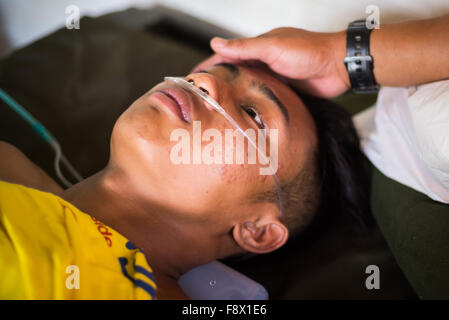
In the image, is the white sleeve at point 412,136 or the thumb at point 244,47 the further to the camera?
the thumb at point 244,47

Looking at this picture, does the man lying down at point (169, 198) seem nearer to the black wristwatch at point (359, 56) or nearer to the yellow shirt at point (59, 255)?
the yellow shirt at point (59, 255)

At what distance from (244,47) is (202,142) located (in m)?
0.39

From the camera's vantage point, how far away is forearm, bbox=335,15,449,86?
1057 millimetres

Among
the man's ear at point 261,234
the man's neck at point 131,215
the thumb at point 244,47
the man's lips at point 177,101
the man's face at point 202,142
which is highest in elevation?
the thumb at point 244,47

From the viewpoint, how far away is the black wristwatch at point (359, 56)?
1154 mm

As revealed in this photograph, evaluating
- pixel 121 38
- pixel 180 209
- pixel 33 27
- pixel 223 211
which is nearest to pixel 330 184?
pixel 223 211

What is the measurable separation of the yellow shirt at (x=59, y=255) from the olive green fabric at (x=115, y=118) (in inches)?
16.4

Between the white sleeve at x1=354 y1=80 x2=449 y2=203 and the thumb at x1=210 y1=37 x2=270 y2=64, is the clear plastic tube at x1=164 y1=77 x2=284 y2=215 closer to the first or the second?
the thumb at x1=210 y1=37 x2=270 y2=64

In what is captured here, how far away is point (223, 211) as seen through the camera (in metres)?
1.09

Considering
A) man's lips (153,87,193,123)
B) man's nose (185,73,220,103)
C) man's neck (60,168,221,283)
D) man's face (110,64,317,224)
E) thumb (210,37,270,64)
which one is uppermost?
thumb (210,37,270,64)

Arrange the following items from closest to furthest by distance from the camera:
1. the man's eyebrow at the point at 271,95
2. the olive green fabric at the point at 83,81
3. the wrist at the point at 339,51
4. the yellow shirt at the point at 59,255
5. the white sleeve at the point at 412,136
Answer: the yellow shirt at the point at 59,255 → the white sleeve at the point at 412,136 → the man's eyebrow at the point at 271,95 → the wrist at the point at 339,51 → the olive green fabric at the point at 83,81

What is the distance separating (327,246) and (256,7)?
45.3 inches

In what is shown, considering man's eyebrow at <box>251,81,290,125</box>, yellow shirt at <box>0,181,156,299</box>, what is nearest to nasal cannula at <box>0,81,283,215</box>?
man's eyebrow at <box>251,81,290,125</box>

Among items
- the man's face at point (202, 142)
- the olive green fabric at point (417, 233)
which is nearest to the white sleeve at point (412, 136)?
the olive green fabric at point (417, 233)
